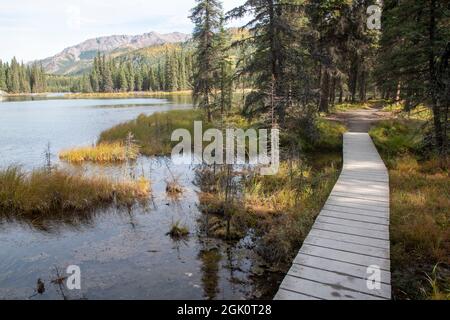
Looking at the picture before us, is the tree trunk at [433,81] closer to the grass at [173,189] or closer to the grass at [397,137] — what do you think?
the grass at [397,137]

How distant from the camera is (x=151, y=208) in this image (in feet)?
36.3

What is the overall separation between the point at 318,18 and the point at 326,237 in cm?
2181

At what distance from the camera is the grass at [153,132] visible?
20.7m

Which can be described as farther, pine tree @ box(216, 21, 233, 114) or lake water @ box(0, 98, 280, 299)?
pine tree @ box(216, 21, 233, 114)

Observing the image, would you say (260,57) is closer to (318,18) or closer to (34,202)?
(34,202)

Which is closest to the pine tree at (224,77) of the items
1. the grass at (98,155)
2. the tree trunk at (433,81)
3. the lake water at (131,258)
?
the grass at (98,155)

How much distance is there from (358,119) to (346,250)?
19.2m

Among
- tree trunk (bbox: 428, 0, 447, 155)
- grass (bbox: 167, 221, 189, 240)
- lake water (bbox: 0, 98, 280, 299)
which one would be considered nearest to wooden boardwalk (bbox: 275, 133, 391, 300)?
lake water (bbox: 0, 98, 280, 299)

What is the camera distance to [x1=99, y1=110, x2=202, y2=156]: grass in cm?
2070

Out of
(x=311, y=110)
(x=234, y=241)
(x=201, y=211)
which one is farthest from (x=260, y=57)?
(x=234, y=241)

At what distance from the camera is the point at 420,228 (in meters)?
7.39

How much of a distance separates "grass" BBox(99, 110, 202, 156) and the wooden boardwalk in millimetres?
12589

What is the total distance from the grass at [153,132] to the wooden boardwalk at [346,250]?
1259 cm

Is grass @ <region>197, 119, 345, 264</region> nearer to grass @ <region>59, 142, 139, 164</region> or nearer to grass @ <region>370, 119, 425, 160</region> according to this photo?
grass @ <region>370, 119, 425, 160</region>
